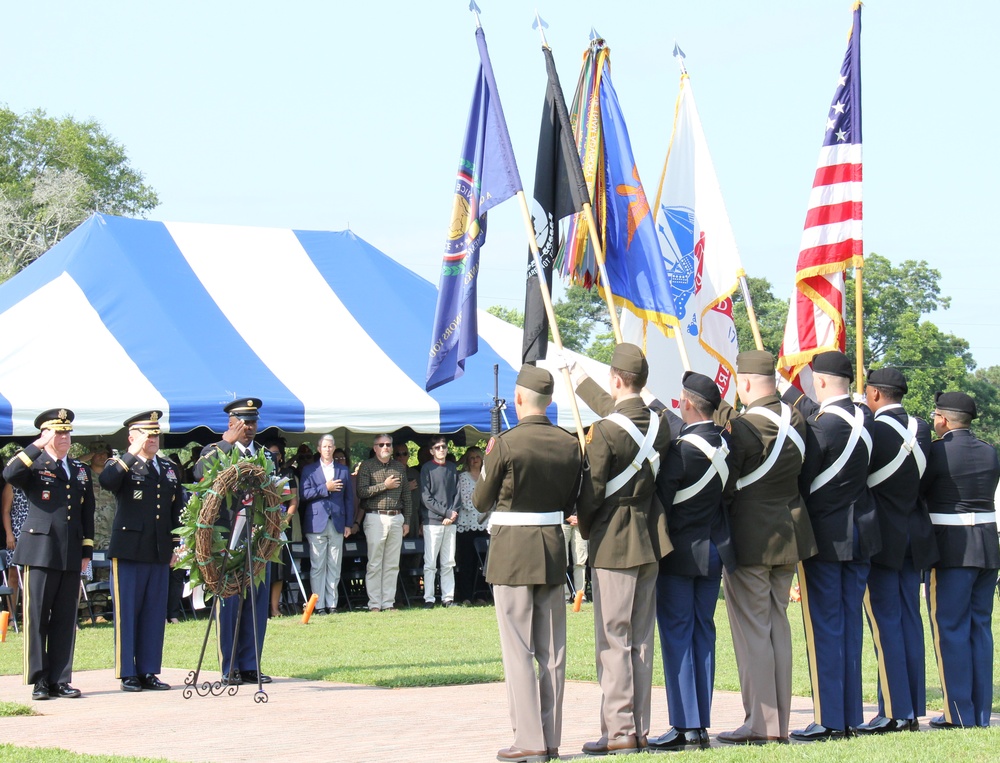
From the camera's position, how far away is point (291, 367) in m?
15.4

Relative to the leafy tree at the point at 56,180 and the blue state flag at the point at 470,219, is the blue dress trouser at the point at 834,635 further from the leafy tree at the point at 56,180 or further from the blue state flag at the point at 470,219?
the leafy tree at the point at 56,180

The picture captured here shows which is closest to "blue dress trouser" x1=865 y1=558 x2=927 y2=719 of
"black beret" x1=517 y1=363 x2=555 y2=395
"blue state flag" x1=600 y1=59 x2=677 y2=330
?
"black beret" x1=517 y1=363 x2=555 y2=395

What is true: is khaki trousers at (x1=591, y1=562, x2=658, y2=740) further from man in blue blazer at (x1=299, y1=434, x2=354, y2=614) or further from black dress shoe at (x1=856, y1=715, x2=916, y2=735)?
man in blue blazer at (x1=299, y1=434, x2=354, y2=614)

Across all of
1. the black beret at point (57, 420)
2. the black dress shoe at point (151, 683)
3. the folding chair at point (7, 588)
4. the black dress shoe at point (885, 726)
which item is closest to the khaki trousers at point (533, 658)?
the black dress shoe at point (885, 726)

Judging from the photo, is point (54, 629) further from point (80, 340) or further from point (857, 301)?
point (80, 340)

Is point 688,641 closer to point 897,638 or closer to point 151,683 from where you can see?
point 897,638

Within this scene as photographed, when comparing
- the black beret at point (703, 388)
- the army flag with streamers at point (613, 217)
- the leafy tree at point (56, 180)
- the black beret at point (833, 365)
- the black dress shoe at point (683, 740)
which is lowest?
the black dress shoe at point (683, 740)

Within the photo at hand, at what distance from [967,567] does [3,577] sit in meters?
9.70

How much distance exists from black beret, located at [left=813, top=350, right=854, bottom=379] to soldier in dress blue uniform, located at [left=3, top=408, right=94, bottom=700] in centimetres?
491

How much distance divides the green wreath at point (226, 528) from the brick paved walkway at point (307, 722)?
30.4 inches

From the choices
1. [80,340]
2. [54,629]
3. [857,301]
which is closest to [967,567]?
[857,301]

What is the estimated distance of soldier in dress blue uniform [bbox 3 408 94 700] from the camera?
28.4 ft

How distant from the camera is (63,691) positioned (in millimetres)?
8648

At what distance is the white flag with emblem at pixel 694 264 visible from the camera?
10.1m
